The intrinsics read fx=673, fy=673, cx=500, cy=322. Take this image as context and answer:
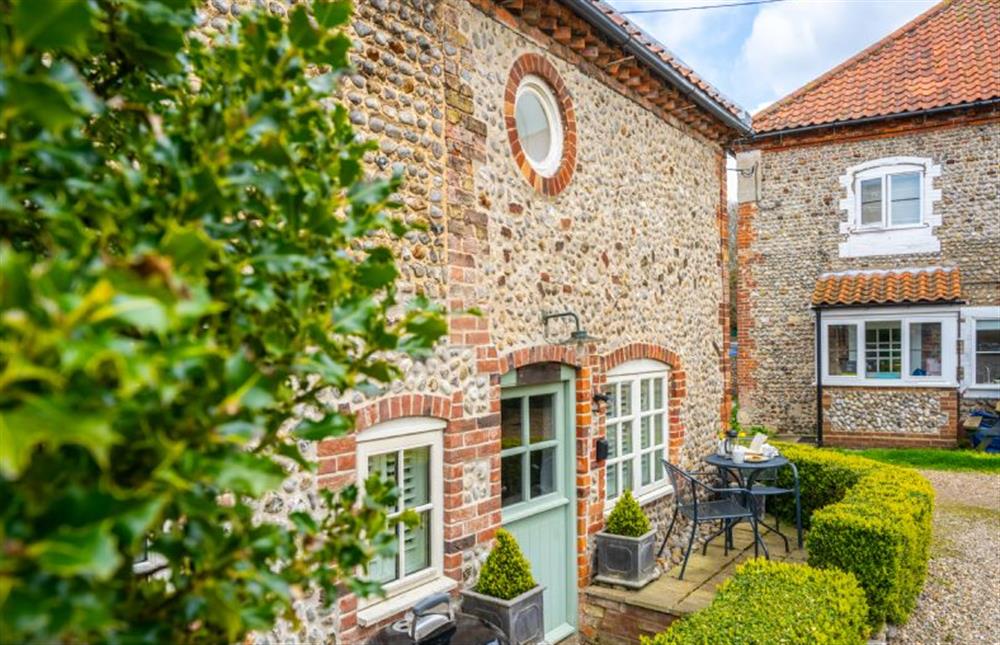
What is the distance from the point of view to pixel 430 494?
4824 mm

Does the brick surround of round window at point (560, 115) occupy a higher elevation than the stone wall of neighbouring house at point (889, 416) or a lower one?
higher

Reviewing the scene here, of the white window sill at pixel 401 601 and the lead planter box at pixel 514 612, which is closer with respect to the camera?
the white window sill at pixel 401 601

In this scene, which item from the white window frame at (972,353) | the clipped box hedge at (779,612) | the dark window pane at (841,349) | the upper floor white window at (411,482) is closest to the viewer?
the clipped box hedge at (779,612)

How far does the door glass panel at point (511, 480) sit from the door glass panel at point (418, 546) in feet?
2.90

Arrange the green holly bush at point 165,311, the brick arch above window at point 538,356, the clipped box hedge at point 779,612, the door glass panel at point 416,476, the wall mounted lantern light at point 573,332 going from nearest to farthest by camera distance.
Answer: the green holly bush at point 165,311
the clipped box hedge at point 779,612
the door glass panel at point 416,476
the brick arch above window at point 538,356
the wall mounted lantern light at point 573,332

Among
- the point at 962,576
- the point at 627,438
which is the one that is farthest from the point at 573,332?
the point at 962,576

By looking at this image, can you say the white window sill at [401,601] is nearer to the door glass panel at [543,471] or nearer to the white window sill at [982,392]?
the door glass panel at [543,471]

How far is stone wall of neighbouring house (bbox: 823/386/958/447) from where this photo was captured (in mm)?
13945

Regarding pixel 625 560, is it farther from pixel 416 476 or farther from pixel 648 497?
pixel 416 476

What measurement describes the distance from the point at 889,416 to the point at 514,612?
12631 mm

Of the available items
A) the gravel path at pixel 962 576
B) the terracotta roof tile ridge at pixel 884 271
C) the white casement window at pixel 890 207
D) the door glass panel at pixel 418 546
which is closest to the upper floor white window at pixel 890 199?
the white casement window at pixel 890 207

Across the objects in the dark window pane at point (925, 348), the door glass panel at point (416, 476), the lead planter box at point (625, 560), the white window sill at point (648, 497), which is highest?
the dark window pane at point (925, 348)

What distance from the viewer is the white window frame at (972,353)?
14.1m

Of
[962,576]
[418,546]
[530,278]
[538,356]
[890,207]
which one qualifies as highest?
[890,207]
